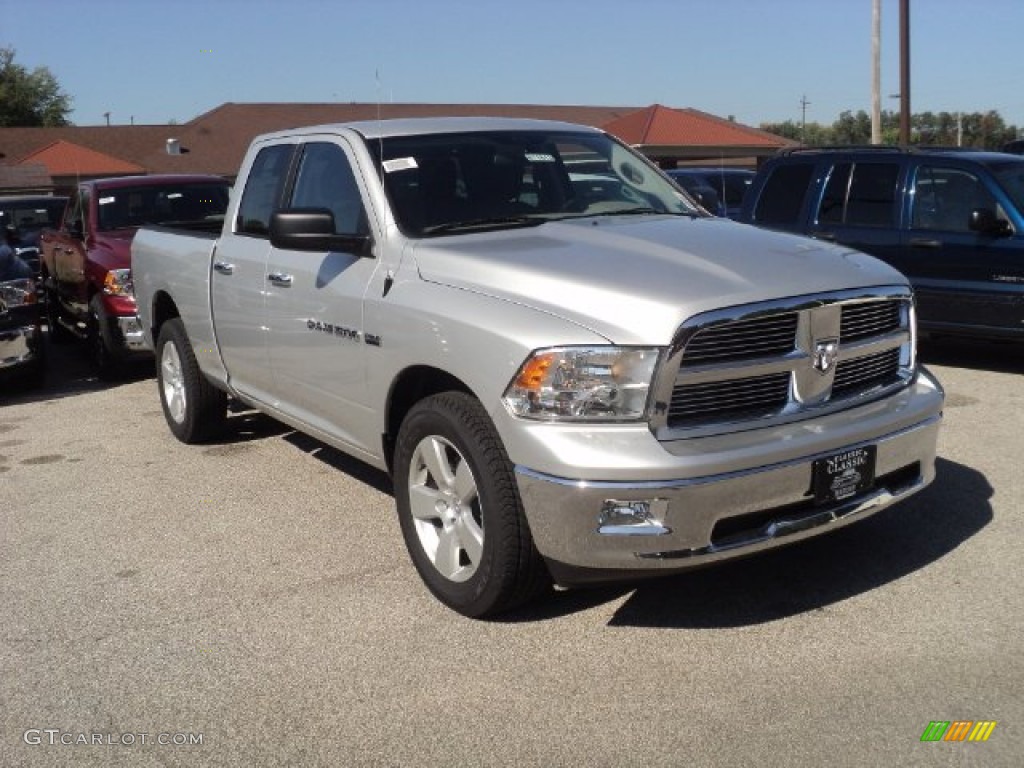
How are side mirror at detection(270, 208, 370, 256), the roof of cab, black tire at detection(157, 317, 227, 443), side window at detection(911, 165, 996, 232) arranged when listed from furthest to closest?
1. side window at detection(911, 165, 996, 232)
2. black tire at detection(157, 317, 227, 443)
3. the roof of cab
4. side mirror at detection(270, 208, 370, 256)

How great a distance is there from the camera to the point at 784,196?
398 inches

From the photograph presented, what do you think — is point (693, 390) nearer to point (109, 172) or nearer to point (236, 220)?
point (236, 220)

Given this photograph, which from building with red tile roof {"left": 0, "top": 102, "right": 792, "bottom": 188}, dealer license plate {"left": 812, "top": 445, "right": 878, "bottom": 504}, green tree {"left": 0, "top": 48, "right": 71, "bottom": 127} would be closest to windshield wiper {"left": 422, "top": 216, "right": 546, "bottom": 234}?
dealer license plate {"left": 812, "top": 445, "right": 878, "bottom": 504}

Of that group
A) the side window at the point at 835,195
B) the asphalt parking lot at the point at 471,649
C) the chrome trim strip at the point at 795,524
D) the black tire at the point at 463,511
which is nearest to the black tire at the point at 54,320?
the asphalt parking lot at the point at 471,649

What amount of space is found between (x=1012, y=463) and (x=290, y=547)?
13.0 ft

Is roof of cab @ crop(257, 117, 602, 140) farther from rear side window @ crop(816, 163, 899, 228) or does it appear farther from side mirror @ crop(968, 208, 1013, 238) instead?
rear side window @ crop(816, 163, 899, 228)

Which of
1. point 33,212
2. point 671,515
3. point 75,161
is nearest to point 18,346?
point 671,515

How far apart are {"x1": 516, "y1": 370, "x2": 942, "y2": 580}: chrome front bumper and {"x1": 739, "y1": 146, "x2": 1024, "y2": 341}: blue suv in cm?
547

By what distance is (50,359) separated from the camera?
12.2 m

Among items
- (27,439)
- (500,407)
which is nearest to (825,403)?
(500,407)

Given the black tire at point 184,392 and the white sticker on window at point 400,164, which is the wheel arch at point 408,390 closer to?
the white sticker on window at point 400,164

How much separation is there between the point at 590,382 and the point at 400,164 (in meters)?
1.86

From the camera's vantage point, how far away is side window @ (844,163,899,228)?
9.42m

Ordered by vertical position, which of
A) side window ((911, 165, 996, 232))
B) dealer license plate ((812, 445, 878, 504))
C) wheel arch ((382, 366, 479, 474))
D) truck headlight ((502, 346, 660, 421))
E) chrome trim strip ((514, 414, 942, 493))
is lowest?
Answer: dealer license plate ((812, 445, 878, 504))
